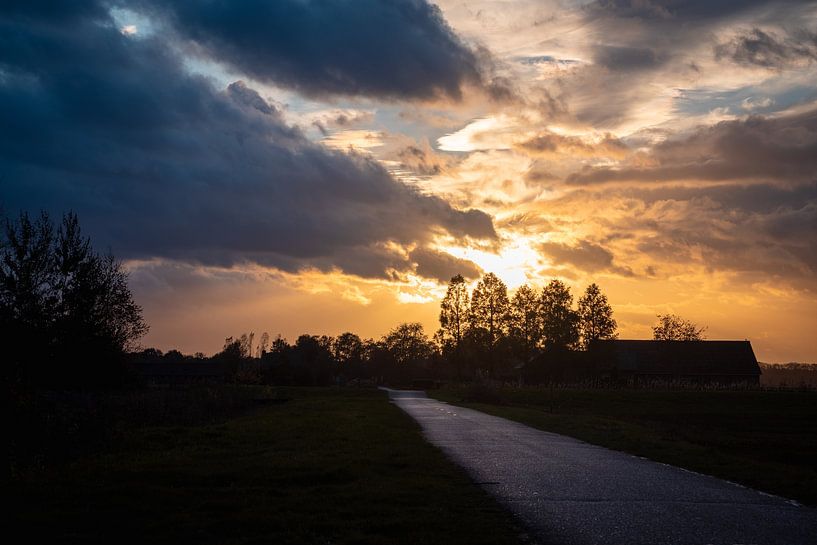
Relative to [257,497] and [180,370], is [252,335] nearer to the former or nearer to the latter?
[180,370]

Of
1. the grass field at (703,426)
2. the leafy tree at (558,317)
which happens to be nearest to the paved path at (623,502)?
the grass field at (703,426)

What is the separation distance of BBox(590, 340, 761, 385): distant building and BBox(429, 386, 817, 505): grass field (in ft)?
91.4

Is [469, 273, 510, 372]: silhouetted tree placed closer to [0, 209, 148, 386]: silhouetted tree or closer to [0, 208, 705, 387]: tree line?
[0, 208, 705, 387]: tree line

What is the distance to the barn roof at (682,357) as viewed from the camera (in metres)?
93.4

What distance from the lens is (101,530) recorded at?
969 cm

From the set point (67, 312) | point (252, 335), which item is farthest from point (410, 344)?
point (67, 312)

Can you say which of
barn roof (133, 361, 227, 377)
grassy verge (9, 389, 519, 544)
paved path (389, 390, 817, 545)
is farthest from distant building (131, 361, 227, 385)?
paved path (389, 390, 817, 545)

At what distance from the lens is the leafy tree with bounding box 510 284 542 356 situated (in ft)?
382

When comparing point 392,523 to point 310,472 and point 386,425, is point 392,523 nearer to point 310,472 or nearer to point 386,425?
point 310,472

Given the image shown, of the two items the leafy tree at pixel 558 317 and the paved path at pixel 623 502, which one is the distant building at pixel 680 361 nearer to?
the leafy tree at pixel 558 317

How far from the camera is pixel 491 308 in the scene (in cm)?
11694

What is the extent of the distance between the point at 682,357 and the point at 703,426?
6285 cm

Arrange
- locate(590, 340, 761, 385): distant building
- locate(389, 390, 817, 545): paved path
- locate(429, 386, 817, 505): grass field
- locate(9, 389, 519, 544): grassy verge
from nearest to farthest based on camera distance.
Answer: locate(389, 390, 817, 545): paved path
locate(9, 389, 519, 544): grassy verge
locate(429, 386, 817, 505): grass field
locate(590, 340, 761, 385): distant building

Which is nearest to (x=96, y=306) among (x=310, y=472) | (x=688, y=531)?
(x=310, y=472)
